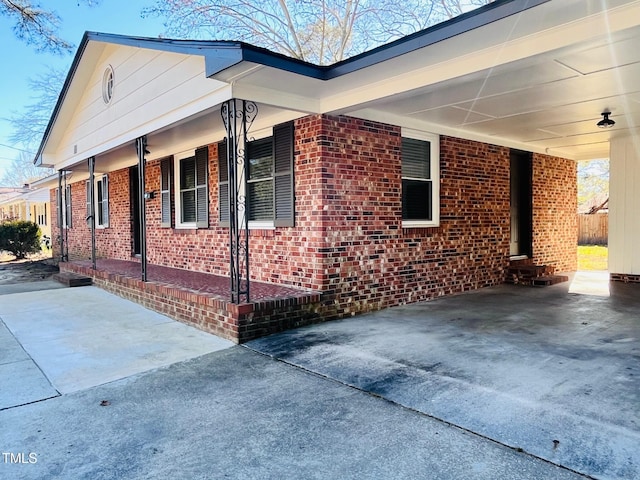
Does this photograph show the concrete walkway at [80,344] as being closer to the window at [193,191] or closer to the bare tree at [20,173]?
the window at [193,191]

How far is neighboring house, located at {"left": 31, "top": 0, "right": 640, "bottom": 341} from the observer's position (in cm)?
430

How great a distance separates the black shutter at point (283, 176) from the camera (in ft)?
20.3

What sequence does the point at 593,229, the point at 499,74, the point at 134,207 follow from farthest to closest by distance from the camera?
1. the point at 593,229
2. the point at 134,207
3. the point at 499,74

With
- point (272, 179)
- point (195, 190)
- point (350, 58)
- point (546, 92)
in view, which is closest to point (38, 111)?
point (195, 190)

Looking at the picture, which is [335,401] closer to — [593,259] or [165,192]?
[165,192]

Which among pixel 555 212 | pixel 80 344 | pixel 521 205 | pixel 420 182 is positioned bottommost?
pixel 80 344

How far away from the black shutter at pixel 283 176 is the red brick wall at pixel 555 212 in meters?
6.02

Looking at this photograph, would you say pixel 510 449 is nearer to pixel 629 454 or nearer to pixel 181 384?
pixel 629 454

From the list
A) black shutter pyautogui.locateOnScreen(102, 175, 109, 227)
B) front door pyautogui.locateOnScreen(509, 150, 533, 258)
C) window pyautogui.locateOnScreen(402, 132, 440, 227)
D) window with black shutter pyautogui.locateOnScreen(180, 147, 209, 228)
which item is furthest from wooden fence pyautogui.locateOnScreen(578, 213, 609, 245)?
black shutter pyautogui.locateOnScreen(102, 175, 109, 227)

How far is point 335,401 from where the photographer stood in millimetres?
3338

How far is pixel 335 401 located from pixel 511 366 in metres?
1.62

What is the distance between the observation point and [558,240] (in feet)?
34.4

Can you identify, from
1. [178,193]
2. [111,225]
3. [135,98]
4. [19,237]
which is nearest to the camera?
[135,98]

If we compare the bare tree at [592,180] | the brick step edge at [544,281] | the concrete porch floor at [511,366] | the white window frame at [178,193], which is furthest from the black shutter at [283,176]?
the bare tree at [592,180]
